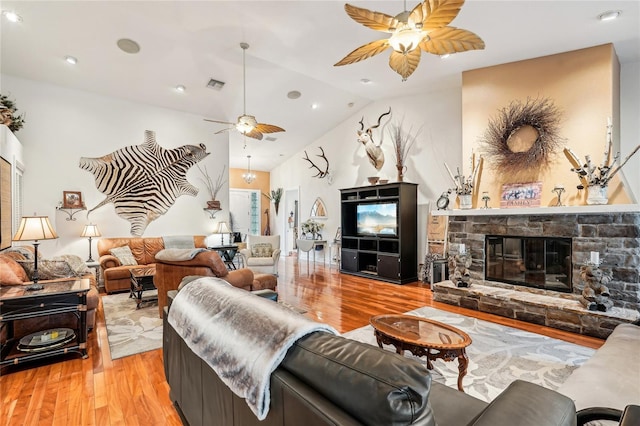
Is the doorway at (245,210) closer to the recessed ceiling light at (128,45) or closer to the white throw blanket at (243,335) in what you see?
the recessed ceiling light at (128,45)

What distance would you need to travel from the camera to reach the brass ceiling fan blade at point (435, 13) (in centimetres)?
213

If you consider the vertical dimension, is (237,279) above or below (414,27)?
below

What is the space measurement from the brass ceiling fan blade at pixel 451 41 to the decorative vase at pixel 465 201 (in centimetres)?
246

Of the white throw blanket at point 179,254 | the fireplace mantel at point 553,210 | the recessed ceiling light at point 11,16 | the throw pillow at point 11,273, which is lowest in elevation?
the throw pillow at point 11,273

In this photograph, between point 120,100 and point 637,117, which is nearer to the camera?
point 637,117

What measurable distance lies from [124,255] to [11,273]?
2.54 metres

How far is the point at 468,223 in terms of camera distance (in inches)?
185

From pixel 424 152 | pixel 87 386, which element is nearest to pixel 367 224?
pixel 424 152

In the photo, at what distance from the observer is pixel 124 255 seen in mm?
5402

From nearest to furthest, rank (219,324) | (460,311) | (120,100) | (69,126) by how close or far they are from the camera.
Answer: (219,324) → (460,311) → (69,126) → (120,100)

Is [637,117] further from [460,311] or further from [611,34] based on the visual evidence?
[460,311]

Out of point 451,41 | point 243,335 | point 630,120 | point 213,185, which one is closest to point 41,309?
point 243,335

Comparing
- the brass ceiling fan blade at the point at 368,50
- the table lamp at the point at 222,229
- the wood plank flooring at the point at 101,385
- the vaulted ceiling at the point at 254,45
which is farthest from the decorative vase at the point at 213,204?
the brass ceiling fan blade at the point at 368,50

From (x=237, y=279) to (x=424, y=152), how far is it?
4370mm
